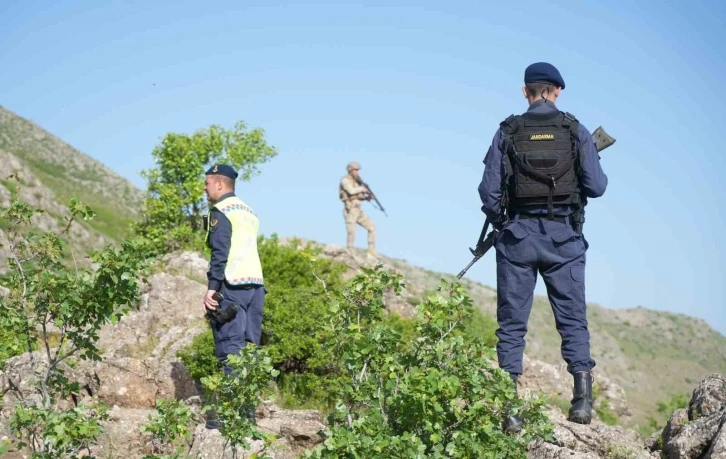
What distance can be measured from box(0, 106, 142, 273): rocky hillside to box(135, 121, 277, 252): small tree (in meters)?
20.6

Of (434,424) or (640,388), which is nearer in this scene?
(434,424)

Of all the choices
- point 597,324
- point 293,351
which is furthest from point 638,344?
point 293,351

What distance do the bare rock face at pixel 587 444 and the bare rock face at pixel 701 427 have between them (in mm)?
257

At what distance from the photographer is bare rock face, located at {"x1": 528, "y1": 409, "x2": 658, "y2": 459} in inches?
239

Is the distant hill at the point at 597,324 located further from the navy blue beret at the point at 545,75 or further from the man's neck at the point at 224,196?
the navy blue beret at the point at 545,75

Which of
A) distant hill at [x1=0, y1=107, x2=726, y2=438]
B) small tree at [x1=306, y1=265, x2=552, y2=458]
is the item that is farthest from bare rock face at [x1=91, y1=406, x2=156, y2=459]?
distant hill at [x1=0, y1=107, x2=726, y2=438]

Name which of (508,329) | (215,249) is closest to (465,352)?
(508,329)

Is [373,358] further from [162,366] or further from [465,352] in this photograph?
[162,366]

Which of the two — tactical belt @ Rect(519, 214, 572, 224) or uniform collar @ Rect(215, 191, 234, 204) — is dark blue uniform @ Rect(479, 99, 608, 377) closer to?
tactical belt @ Rect(519, 214, 572, 224)

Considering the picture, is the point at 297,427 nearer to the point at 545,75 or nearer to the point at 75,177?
the point at 545,75

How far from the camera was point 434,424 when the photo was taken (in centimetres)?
473

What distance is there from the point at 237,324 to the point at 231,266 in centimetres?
52

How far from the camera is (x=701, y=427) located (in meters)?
6.12

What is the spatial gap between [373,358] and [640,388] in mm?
27682
